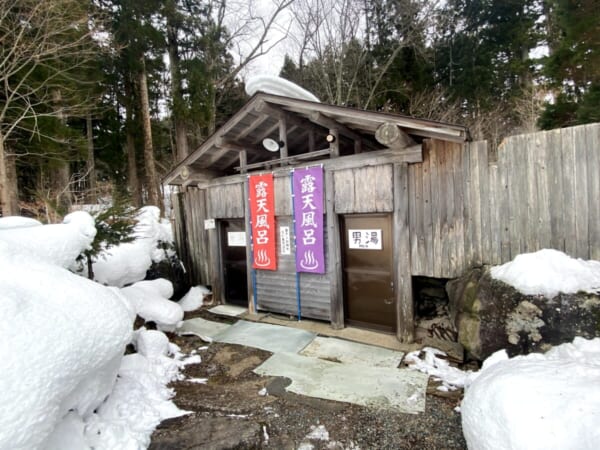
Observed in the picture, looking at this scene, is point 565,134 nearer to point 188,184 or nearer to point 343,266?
point 343,266

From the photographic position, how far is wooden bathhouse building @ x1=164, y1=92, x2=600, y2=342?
365 centimetres

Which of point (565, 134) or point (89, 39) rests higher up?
point (89, 39)

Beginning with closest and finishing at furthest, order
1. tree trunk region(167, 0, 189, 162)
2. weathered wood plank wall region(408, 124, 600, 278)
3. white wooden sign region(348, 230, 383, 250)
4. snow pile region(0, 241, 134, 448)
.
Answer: snow pile region(0, 241, 134, 448) < weathered wood plank wall region(408, 124, 600, 278) < white wooden sign region(348, 230, 383, 250) < tree trunk region(167, 0, 189, 162)

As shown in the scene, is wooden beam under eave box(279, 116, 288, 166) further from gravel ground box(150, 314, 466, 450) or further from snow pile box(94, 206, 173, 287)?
gravel ground box(150, 314, 466, 450)

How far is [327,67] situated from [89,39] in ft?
32.3

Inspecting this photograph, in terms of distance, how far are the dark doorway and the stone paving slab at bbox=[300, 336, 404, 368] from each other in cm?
259

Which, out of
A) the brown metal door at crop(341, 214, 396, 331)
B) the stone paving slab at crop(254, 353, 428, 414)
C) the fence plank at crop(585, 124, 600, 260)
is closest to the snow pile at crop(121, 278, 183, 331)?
the stone paving slab at crop(254, 353, 428, 414)

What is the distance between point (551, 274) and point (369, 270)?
2.44 m

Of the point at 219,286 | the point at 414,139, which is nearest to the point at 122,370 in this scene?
the point at 219,286

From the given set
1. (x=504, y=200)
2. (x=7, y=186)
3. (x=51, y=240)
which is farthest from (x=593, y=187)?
(x=7, y=186)

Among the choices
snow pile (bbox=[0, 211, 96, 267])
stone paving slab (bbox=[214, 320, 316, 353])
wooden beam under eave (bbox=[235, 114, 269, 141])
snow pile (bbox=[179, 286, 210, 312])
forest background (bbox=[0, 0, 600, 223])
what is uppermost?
forest background (bbox=[0, 0, 600, 223])

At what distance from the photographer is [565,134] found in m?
3.48

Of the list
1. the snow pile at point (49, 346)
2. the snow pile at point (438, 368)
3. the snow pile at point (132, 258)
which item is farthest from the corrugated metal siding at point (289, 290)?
the snow pile at point (49, 346)

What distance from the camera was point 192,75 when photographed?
11.3 meters
